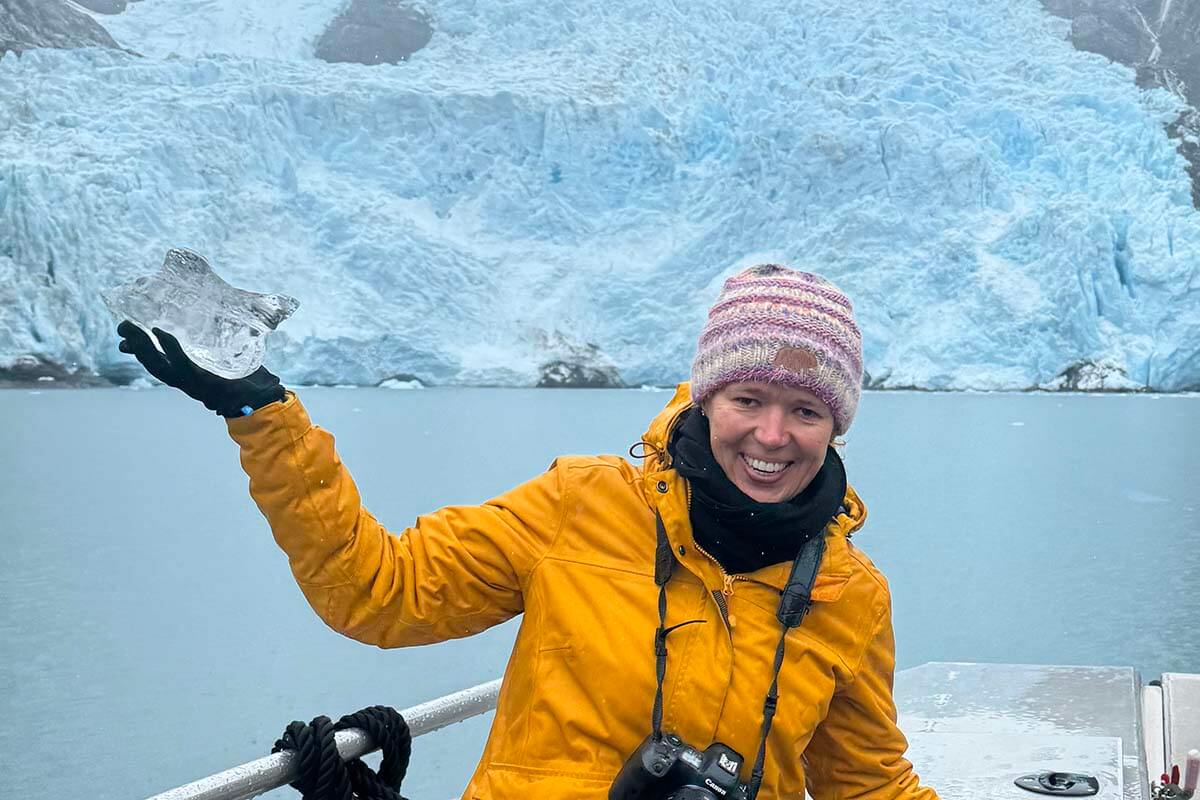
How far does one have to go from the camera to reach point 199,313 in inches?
27.9

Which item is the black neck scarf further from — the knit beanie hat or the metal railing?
the metal railing

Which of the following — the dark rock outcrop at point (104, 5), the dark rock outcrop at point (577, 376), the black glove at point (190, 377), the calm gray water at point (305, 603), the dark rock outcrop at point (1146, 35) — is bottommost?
the black glove at point (190, 377)

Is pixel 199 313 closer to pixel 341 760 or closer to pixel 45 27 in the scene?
pixel 341 760

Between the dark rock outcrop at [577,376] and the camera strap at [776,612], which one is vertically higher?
the dark rock outcrop at [577,376]

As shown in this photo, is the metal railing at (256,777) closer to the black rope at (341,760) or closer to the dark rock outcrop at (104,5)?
the black rope at (341,760)

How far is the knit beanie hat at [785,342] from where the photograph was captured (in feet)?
2.64

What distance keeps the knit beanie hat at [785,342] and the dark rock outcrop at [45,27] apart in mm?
15762

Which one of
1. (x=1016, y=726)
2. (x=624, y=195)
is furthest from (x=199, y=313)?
(x=624, y=195)

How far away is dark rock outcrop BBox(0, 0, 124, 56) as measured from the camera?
14750 millimetres

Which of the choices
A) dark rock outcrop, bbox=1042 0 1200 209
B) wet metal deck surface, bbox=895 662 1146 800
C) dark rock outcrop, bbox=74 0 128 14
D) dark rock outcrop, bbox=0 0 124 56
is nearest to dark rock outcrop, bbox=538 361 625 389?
dark rock outcrop, bbox=0 0 124 56

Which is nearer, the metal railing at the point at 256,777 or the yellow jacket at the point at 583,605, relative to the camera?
the yellow jacket at the point at 583,605

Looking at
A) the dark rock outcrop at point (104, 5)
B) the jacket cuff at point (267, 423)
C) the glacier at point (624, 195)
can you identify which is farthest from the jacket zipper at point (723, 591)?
the dark rock outcrop at point (104, 5)

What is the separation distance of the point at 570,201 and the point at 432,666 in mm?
11772

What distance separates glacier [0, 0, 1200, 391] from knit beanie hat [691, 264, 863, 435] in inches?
481
